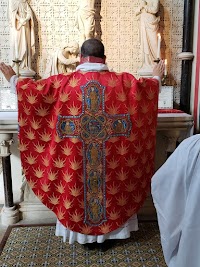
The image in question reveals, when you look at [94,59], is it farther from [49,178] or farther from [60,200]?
[60,200]

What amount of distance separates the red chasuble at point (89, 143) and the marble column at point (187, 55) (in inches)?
39.6

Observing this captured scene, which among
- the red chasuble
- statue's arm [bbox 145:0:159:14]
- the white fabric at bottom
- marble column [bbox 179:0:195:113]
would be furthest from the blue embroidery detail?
statue's arm [bbox 145:0:159:14]

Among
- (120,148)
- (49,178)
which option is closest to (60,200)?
(49,178)

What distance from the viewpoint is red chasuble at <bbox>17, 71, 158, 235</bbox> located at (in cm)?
177

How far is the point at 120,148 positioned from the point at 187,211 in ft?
2.84

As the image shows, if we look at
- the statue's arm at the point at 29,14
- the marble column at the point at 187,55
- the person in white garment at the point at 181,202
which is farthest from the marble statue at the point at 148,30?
the person in white garment at the point at 181,202

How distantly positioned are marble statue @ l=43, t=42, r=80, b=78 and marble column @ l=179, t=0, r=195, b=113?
40.2 inches

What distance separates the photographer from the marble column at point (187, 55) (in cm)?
265

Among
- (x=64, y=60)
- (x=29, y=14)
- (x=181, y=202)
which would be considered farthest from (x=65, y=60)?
(x=181, y=202)

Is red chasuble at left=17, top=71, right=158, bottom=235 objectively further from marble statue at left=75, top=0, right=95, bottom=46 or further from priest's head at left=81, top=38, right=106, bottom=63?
marble statue at left=75, top=0, right=95, bottom=46

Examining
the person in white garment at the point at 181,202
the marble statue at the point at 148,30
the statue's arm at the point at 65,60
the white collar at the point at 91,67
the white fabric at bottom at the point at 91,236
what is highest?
the marble statue at the point at 148,30

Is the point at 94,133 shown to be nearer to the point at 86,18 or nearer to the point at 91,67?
the point at 91,67

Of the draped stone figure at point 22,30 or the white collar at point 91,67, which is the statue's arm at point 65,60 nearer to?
the draped stone figure at point 22,30

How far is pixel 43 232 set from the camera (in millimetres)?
2293
